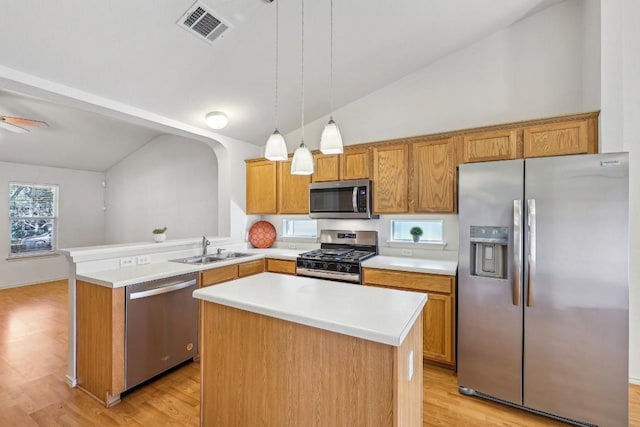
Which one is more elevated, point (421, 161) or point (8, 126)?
point (8, 126)

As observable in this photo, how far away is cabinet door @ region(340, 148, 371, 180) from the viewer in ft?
11.2

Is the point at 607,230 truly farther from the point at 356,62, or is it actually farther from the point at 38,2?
the point at 38,2

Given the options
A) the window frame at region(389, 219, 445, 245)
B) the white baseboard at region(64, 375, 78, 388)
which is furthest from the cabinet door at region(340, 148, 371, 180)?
the white baseboard at region(64, 375, 78, 388)

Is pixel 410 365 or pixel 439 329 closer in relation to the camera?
pixel 410 365

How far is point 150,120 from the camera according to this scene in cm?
305

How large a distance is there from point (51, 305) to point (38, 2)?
14.8 ft

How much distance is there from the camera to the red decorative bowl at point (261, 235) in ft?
14.0

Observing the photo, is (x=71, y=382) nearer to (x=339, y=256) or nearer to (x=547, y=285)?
(x=339, y=256)

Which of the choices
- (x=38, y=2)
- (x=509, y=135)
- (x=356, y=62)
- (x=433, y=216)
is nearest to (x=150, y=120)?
(x=38, y=2)

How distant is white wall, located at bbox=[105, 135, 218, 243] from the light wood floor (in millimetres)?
2688

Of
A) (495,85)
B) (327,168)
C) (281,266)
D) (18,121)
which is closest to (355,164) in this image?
(327,168)

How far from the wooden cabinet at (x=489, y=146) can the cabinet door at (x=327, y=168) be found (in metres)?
1.41

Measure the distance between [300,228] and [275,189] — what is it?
2.34ft

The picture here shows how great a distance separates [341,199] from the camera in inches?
138
